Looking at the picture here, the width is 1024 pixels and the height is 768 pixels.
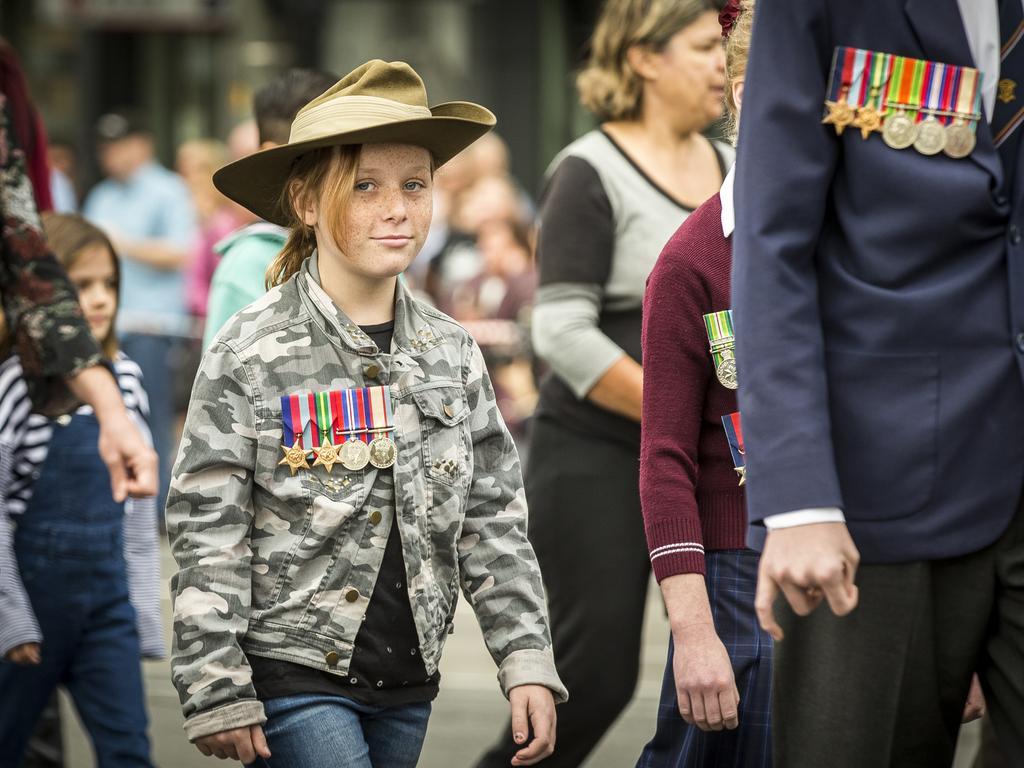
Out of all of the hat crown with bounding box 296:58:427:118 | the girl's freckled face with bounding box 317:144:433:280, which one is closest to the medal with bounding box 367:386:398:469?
the girl's freckled face with bounding box 317:144:433:280

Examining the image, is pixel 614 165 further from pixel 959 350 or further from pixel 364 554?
pixel 959 350

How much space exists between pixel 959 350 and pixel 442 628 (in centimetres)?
125

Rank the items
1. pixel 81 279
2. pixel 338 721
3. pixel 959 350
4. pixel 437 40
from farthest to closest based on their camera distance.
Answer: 1. pixel 437 40
2. pixel 81 279
3. pixel 338 721
4. pixel 959 350

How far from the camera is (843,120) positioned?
7.97 ft

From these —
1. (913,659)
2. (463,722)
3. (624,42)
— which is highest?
(624,42)

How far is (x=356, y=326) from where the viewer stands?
3.19 m

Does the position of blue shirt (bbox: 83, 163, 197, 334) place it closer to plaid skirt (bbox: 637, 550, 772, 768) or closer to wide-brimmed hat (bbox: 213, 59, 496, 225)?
wide-brimmed hat (bbox: 213, 59, 496, 225)

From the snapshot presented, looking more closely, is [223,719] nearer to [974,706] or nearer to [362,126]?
[362,126]

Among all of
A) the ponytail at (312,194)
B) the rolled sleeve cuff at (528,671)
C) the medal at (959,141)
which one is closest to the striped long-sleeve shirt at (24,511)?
the ponytail at (312,194)

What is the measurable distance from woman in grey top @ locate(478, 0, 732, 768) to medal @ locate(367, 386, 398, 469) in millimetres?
1052

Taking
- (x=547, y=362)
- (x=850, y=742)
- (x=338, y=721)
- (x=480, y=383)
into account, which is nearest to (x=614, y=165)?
(x=547, y=362)

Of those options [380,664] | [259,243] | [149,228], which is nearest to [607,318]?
[259,243]

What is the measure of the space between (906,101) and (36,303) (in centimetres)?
239

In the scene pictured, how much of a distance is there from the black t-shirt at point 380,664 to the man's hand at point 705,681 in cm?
51
